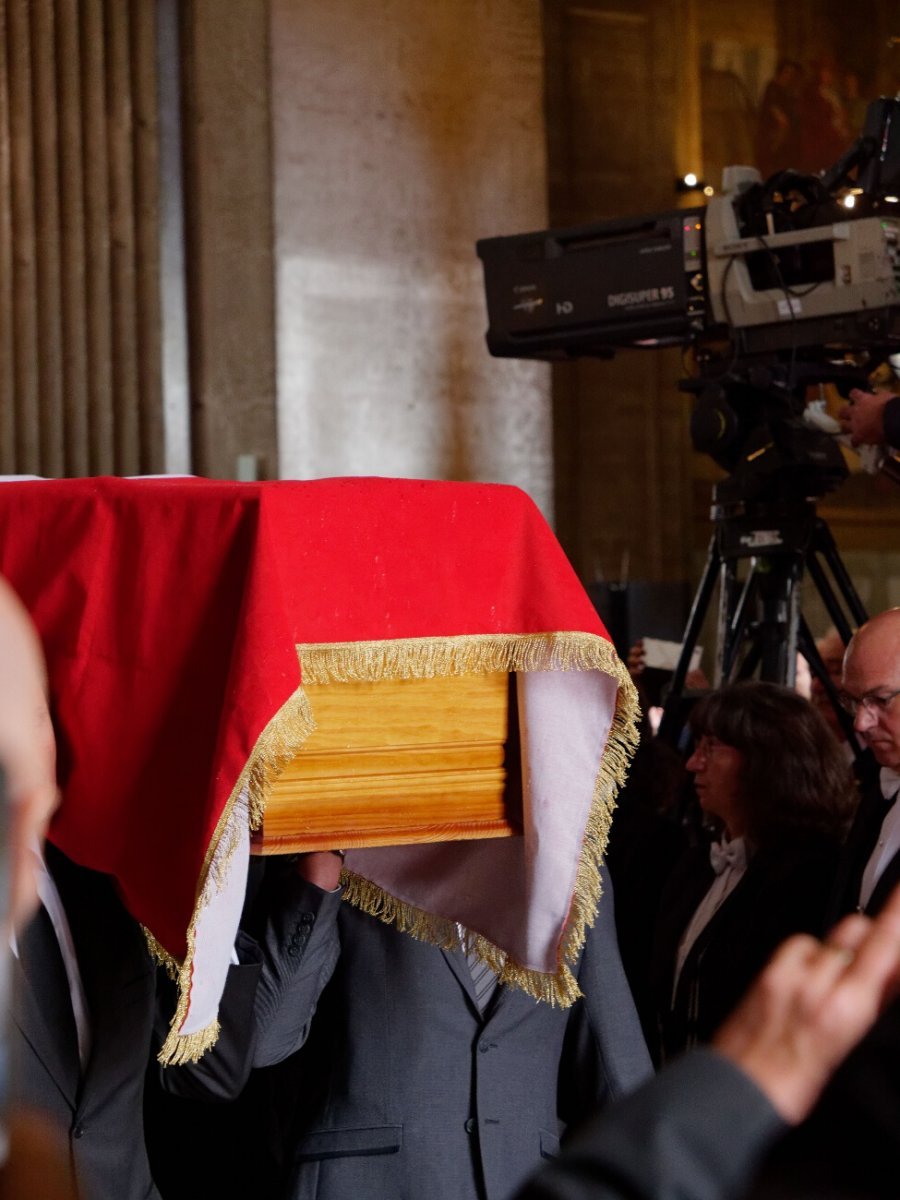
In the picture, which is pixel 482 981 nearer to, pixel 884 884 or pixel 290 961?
pixel 290 961

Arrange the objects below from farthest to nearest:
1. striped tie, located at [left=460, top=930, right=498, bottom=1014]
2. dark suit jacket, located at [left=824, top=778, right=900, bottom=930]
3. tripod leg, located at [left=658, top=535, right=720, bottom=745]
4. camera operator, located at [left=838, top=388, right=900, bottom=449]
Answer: tripod leg, located at [left=658, top=535, right=720, bottom=745] → camera operator, located at [left=838, top=388, right=900, bottom=449] → dark suit jacket, located at [left=824, top=778, right=900, bottom=930] → striped tie, located at [left=460, top=930, right=498, bottom=1014]

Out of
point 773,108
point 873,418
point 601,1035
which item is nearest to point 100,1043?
point 601,1035

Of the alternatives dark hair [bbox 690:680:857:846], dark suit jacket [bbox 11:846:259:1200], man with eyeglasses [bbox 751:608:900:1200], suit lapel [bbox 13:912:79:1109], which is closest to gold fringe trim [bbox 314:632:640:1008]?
dark suit jacket [bbox 11:846:259:1200]

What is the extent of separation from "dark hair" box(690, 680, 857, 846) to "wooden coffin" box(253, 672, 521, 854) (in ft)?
4.16

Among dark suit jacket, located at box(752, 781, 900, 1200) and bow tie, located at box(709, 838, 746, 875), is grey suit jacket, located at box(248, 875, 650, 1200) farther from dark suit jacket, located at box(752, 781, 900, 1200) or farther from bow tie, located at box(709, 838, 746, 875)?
dark suit jacket, located at box(752, 781, 900, 1200)

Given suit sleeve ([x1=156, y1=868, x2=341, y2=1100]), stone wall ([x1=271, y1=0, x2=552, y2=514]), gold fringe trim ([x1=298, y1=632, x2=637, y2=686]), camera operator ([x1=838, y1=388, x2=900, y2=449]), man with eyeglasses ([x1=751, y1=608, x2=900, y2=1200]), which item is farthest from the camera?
stone wall ([x1=271, y1=0, x2=552, y2=514])

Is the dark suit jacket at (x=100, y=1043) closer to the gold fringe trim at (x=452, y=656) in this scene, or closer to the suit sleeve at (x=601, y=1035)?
the gold fringe trim at (x=452, y=656)

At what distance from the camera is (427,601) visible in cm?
206

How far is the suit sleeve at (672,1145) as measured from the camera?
889 mm

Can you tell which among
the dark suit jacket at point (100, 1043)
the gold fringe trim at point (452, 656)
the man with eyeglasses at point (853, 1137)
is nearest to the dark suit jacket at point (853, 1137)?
the man with eyeglasses at point (853, 1137)

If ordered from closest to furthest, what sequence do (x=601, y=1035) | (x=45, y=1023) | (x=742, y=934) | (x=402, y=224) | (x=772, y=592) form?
(x=45, y=1023) < (x=601, y=1035) < (x=742, y=934) < (x=772, y=592) < (x=402, y=224)

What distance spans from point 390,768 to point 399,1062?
0.67 m

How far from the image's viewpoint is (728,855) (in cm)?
336

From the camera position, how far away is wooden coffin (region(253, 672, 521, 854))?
6.77 ft
